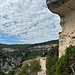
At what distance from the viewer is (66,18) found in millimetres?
8086

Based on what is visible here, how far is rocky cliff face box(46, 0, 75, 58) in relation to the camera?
6.55 m

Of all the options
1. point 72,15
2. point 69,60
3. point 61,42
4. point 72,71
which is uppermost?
point 72,15

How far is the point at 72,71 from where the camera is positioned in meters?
4.89

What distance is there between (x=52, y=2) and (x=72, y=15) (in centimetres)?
212

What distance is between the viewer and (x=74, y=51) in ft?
17.1

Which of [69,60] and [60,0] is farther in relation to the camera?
[60,0]

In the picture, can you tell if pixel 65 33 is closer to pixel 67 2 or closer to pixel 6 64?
pixel 67 2

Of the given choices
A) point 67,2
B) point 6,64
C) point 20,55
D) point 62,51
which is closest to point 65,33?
point 62,51

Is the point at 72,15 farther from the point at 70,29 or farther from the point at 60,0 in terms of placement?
the point at 60,0

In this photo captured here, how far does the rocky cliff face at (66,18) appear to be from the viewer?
6.55 m

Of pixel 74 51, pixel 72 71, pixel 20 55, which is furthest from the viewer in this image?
pixel 20 55

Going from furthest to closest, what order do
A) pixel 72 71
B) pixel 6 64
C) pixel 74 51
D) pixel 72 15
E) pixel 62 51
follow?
1. pixel 6 64
2. pixel 62 51
3. pixel 72 15
4. pixel 74 51
5. pixel 72 71

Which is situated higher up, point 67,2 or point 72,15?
point 67,2

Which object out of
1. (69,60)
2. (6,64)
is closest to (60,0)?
(69,60)
